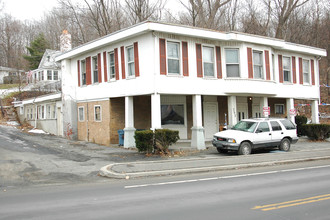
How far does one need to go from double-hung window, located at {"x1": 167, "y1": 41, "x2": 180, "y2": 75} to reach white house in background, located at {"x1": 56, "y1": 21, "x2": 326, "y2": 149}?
0.05 metres

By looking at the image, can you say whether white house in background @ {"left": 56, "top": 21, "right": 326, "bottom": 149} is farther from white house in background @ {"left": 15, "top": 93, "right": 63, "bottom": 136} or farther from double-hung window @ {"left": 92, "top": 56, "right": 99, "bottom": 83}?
white house in background @ {"left": 15, "top": 93, "right": 63, "bottom": 136}

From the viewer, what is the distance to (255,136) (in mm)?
15547

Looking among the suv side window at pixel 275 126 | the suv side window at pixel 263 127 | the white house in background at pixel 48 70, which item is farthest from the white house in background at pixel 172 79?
the white house in background at pixel 48 70

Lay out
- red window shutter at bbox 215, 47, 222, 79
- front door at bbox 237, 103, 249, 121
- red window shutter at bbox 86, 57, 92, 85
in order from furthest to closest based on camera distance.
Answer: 1. front door at bbox 237, 103, 249, 121
2. red window shutter at bbox 86, 57, 92, 85
3. red window shutter at bbox 215, 47, 222, 79

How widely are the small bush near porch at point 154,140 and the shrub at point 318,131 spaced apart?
11632 millimetres

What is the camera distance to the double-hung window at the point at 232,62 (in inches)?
742

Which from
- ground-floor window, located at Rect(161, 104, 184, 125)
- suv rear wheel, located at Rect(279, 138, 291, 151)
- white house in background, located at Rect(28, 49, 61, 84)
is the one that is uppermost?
white house in background, located at Rect(28, 49, 61, 84)

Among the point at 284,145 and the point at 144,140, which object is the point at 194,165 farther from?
the point at 284,145

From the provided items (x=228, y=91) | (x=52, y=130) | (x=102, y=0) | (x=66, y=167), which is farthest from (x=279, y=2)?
(x=66, y=167)

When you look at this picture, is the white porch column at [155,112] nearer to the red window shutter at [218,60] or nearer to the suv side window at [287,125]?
the red window shutter at [218,60]

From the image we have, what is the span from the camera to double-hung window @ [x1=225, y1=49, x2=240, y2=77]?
1884 cm

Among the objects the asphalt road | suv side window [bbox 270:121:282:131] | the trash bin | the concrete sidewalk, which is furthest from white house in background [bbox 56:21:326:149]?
the asphalt road

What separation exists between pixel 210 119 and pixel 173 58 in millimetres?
6102

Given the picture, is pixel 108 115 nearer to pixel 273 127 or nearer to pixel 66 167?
pixel 66 167
